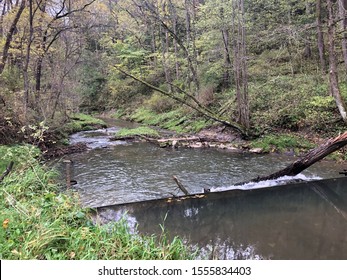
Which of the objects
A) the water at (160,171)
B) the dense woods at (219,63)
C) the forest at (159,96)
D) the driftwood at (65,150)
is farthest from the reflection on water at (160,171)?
the dense woods at (219,63)

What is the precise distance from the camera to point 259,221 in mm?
5086

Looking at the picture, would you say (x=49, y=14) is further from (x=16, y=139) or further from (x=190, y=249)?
(x=190, y=249)


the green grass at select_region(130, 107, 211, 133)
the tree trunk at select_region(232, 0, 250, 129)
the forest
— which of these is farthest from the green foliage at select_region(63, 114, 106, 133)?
the tree trunk at select_region(232, 0, 250, 129)

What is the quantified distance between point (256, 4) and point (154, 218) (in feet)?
63.1

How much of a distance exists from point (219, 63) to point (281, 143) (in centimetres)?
880

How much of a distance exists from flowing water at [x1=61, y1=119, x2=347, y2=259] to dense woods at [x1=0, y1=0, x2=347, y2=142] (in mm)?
3077

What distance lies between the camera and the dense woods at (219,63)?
11.1 metres

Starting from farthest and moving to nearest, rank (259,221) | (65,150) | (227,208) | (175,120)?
(175,120)
(65,150)
(227,208)
(259,221)

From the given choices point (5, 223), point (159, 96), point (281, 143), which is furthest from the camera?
point (159, 96)

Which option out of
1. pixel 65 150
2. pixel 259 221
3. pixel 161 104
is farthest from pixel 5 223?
pixel 161 104

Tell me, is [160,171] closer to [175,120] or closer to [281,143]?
[281,143]

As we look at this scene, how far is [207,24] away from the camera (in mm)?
18656

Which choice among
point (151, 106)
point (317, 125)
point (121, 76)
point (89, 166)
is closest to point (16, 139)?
point (89, 166)

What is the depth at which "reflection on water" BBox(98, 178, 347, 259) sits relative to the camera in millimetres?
4156
